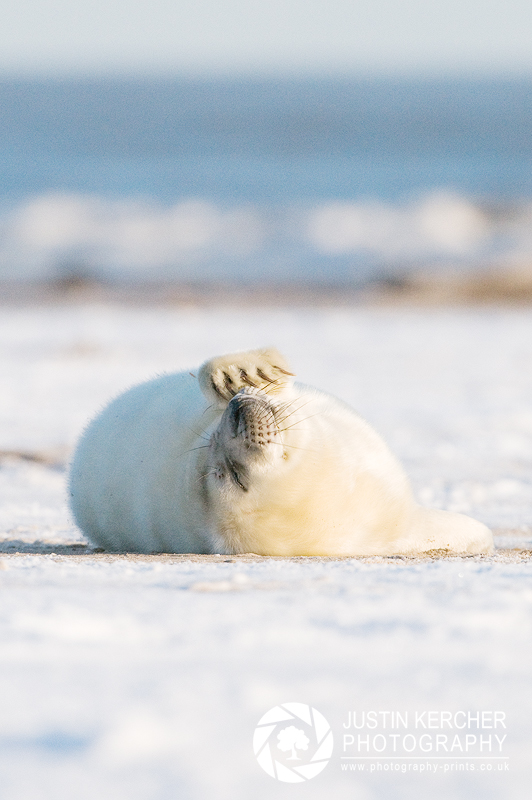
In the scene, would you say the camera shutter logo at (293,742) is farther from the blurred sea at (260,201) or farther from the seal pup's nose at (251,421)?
the blurred sea at (260,201)

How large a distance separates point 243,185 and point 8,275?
39.1 ft

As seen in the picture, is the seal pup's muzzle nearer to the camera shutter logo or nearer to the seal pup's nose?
the seal pup's nose

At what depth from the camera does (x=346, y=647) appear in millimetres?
1873

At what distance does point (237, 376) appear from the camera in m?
3.38

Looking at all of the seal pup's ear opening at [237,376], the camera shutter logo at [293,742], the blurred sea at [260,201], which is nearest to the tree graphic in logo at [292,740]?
the camera shutter logo at [293,742]

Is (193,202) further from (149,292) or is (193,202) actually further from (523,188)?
(149,292)

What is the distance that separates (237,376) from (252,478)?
A: 397mm

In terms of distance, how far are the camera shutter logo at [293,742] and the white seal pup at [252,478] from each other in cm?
151

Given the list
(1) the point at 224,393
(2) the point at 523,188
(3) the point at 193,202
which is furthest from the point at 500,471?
(2) the point at 523,188

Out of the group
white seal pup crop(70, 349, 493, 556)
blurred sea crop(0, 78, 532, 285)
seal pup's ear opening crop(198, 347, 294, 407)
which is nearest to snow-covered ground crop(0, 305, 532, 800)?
white seal pup crop(70, 349, 493, 556)

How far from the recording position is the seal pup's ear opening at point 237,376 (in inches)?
132

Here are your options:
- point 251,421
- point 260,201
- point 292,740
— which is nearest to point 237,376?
point 251,421

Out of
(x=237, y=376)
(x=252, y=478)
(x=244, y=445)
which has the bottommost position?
(x=252, y=478)

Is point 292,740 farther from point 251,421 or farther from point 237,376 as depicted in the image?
point 237,376
